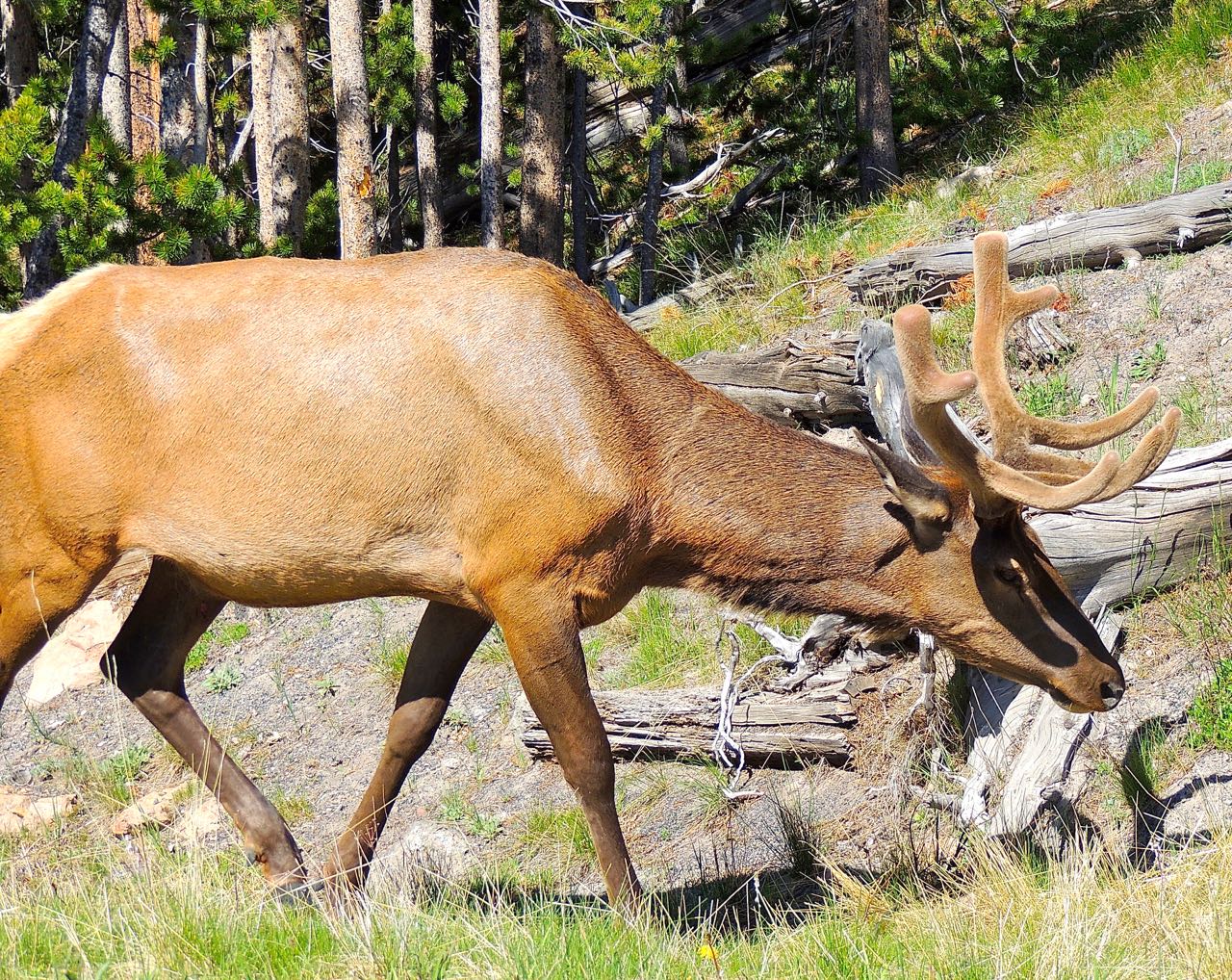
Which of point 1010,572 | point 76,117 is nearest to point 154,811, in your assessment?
point 1010,572

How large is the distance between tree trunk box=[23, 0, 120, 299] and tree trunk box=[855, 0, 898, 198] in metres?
7.40

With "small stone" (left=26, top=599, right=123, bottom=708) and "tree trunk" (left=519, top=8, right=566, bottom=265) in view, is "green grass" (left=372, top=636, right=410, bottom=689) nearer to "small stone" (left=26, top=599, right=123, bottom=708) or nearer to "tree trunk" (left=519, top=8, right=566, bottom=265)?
"small stone" (left=26, top=599, right=123, bottom=708)

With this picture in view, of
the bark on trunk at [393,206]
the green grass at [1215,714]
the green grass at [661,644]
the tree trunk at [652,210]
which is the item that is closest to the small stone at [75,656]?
the green grass at [661,644]

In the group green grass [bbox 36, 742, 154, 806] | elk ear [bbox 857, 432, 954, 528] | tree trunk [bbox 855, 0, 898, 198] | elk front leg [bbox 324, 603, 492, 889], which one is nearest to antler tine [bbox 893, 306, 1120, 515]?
elk ear [bbox 857, 432, 954, 528]

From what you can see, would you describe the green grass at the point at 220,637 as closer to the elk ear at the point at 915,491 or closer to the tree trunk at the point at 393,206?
the elk ear at the point at 915,491

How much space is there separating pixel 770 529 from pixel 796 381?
3493mm

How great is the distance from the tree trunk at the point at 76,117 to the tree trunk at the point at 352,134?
7.66ft

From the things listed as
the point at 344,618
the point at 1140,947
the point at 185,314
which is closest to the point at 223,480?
the point at 185,314

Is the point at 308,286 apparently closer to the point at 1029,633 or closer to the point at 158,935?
the point at 158,935

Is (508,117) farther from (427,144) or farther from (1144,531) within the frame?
(1144,531)

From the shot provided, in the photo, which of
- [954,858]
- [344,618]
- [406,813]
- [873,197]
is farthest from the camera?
[873,197]

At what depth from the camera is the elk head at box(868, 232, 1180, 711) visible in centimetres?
463

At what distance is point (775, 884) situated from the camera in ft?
18.3

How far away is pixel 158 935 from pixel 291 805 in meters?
3.31
